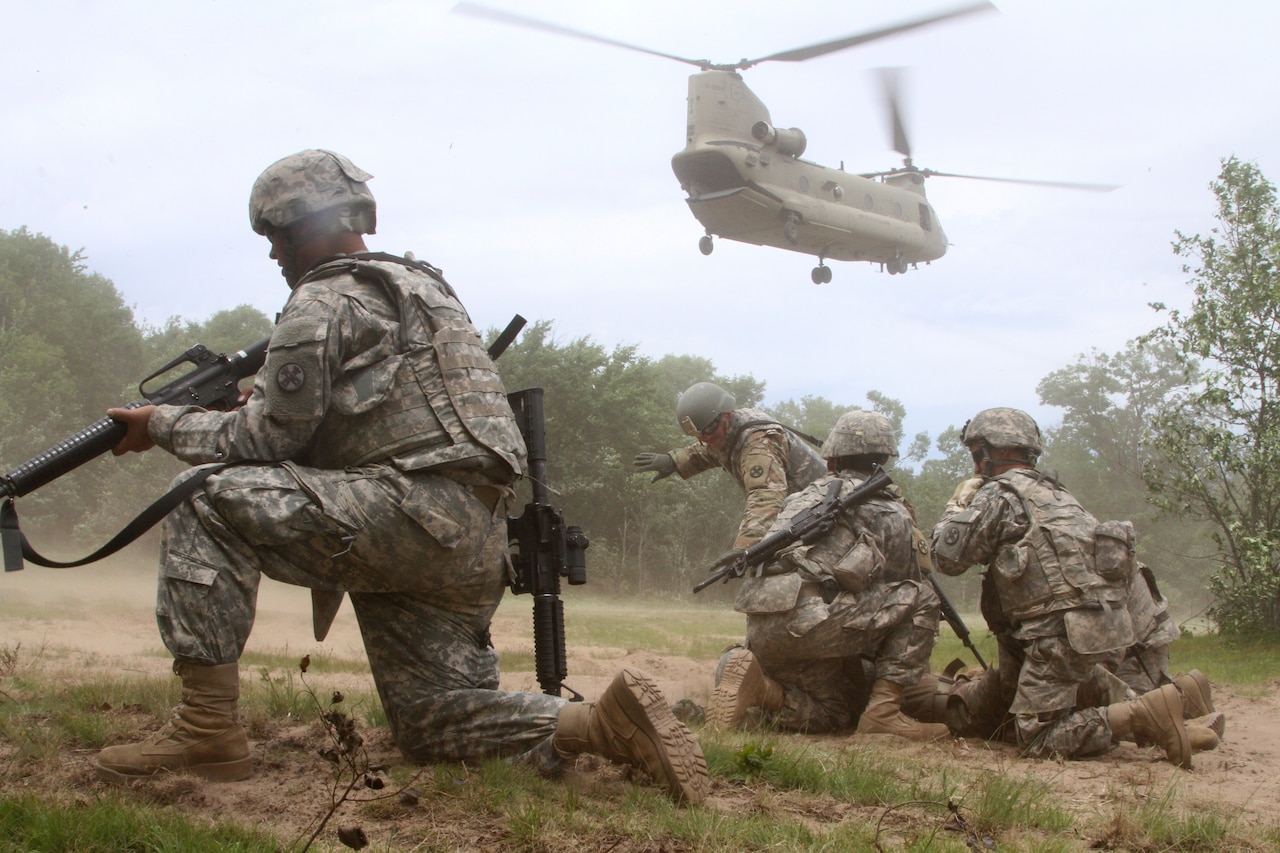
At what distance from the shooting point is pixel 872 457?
649 centimetres

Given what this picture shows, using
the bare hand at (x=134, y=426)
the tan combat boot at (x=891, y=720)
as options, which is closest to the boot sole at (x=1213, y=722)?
the tan combat boot at (x=891, y=720)

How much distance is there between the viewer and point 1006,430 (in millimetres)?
5770

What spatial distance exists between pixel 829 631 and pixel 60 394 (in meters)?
21.3

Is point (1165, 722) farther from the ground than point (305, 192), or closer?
closer

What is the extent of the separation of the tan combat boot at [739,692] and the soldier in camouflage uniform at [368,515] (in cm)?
203

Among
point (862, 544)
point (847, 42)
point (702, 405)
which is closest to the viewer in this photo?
point (862, 544)

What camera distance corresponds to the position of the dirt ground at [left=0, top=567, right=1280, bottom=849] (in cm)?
338

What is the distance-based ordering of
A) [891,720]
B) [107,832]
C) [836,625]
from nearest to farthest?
[107,832] → [891,720] → [836,625]

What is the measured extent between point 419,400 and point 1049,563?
3166 mm

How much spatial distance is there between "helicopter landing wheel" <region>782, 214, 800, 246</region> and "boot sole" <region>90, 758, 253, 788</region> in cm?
1787

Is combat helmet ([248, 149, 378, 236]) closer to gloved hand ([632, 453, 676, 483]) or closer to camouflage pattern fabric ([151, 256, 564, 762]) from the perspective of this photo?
camouflage pattern fabric ([151, 256, 564, 762])

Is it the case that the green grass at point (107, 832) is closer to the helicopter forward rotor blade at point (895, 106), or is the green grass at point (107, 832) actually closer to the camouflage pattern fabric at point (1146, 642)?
the camouflage pattern fabric at point (1146, 642)

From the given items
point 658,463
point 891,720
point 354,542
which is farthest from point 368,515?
point 658,463

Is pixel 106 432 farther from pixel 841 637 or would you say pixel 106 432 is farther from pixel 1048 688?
pixel 1048 688
